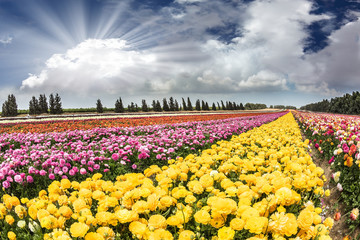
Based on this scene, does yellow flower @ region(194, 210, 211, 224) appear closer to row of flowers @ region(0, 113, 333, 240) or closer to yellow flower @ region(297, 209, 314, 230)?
row of flowers @ region(0, 113, 333, 240)

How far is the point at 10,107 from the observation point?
6025cm

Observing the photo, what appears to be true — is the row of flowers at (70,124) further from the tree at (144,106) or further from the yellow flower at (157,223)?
the tree at (144,106)

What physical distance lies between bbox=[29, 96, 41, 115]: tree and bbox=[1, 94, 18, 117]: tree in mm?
4543

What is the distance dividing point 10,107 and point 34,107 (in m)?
6.96

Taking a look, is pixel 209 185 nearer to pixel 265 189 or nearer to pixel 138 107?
pixel 265 189

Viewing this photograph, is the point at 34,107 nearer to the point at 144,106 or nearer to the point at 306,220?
the point at 144,106

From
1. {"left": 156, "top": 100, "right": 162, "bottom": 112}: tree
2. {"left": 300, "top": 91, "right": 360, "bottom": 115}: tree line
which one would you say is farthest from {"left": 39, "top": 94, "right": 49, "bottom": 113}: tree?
{"left": 300, "top": 91, "right": 360, "bottom": 115}: tree line

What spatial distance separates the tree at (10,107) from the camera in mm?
60006

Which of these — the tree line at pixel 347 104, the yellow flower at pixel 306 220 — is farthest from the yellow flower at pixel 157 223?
the tree line at pixel 347 104

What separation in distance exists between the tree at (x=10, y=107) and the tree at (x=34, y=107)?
454cm

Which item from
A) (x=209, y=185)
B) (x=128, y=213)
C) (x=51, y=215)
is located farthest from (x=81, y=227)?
(x=209, y=185)

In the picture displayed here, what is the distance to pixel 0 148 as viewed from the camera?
897cm

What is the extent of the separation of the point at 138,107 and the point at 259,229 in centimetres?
7377

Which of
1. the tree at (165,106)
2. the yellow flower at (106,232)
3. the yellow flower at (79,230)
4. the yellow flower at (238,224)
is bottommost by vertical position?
the yellow flower at (106,232)
